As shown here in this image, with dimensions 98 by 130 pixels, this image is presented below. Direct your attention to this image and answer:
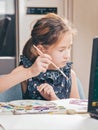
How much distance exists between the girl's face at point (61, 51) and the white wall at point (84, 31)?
1.03 meters

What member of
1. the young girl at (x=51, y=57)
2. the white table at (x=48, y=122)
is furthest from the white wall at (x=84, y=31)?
the white table at (x=48, y=122)

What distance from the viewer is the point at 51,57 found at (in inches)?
53.3

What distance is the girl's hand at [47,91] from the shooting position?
132 cm

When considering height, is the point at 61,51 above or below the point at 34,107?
above

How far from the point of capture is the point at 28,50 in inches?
56.4

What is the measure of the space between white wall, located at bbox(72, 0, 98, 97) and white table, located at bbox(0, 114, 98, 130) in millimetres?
1489

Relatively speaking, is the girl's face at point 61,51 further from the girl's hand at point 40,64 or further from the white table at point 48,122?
the white table at point 48,122

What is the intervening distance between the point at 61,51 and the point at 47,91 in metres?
0.18

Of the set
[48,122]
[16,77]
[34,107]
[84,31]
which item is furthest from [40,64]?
[84,31]

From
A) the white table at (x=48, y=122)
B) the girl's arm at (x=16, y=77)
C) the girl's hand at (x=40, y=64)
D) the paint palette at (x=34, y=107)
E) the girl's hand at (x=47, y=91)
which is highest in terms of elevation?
the girl's hand at (x=40, y=64)

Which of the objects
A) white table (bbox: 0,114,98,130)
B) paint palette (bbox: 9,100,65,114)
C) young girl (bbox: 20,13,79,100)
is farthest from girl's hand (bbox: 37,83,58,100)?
white table (bbox: 0,114,98,130)

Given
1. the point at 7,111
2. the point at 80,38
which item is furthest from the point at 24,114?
the point at 80,38

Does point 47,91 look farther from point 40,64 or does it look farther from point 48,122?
point 48,122

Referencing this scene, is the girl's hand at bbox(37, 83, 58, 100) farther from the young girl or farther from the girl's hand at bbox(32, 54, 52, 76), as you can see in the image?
the girl's hand at bbox(32, 54, 52, 76)
